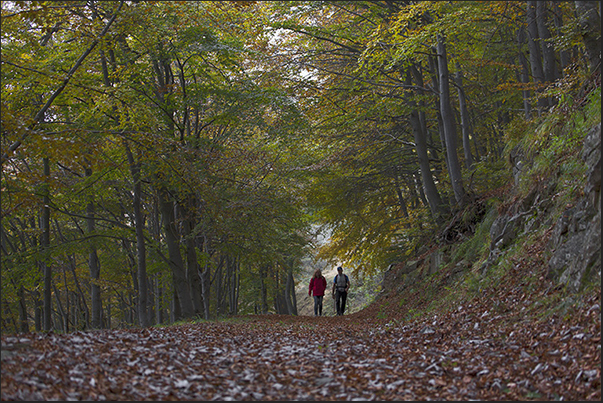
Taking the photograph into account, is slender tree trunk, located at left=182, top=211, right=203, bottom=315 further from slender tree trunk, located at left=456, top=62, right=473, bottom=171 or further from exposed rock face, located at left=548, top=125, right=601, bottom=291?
exposed rock face, located at left=548, top=125, right=601, bottom=291

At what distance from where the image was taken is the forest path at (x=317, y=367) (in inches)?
166

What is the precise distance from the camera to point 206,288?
15.9 meters

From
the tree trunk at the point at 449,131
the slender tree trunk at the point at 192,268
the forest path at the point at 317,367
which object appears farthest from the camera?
the slender tree trunk at the point at 192,268

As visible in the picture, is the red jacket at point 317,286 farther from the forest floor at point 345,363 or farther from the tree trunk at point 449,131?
the forest floor at point 345,363

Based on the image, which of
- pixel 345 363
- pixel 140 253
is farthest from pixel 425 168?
pixel 345 363

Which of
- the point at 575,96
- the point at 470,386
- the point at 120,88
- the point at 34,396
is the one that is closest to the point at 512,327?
the point at 470,386

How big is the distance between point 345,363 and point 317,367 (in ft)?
1.34

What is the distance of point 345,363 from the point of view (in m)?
5.68

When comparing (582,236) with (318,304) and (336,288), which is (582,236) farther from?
(318,304)

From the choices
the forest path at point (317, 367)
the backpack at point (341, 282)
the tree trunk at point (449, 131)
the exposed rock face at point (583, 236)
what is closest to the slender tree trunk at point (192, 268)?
the backpack at point (341, 282)

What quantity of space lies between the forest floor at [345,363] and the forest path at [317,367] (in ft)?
0.04

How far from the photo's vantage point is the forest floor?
4258 millimetres

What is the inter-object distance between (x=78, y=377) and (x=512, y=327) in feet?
17.6

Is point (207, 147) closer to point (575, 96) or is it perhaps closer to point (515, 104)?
point (575, 96)
